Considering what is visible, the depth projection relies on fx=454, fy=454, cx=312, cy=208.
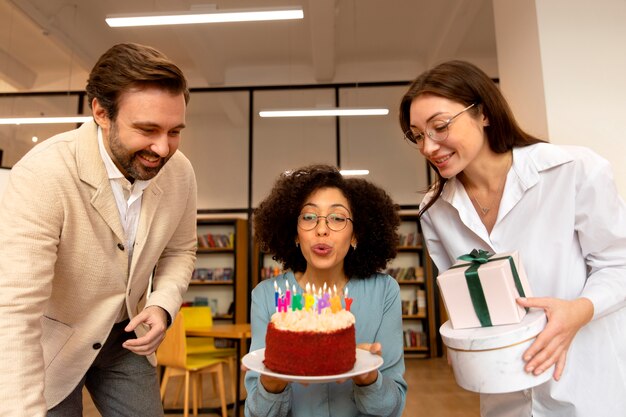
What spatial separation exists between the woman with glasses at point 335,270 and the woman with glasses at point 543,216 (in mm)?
338

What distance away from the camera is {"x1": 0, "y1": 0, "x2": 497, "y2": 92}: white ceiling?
6254mm

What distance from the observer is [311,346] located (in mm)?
1115

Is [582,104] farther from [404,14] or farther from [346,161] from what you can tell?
[346,161]

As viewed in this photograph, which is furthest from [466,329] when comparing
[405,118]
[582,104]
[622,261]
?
Result: [582,104]

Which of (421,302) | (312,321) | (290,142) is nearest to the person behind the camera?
(312,321)

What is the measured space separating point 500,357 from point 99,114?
4.47ft

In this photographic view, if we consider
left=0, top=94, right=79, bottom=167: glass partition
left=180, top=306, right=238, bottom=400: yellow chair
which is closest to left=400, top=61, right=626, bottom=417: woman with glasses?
left=180, top=306, right=238, bottom=400: yellow chair

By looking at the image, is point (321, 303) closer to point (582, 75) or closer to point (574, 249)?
point (574, 249)

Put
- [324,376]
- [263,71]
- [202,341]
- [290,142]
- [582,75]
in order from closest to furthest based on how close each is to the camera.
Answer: [324,376]
[582,75]
[202,341]
[290,142]
[263,71]

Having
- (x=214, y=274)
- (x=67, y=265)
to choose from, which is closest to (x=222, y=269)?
(x=214, y=274)

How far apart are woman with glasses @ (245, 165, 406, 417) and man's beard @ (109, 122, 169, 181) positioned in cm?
51

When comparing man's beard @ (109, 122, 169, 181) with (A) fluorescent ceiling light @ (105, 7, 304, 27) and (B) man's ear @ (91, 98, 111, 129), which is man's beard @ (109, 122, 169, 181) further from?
(A) fluorescent ceiling light @ (105, 7, 304, 27)

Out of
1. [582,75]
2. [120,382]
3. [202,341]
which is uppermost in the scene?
[582,75]

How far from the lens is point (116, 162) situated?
4.91 feet
